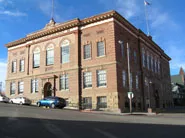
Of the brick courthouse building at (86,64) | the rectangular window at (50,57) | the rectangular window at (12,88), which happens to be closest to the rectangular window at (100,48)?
the brick courthouse building at (86,64)

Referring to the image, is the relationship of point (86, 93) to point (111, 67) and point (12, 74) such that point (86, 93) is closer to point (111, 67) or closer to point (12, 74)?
point (111, 67)

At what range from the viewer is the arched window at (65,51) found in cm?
4208

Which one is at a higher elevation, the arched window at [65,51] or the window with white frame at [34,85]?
the arched window at [65,51]

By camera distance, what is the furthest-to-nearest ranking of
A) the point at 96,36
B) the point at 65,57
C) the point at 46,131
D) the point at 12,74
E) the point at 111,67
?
1. the point at 12,74
2. the point at 65,57
3. the point at 96,36
4. the point at 111,67
5. the point at 46,131

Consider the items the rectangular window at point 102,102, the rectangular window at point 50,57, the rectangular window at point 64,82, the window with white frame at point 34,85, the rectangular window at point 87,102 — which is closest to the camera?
the rectangular window at point 102,102

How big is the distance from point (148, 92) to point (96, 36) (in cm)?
1670

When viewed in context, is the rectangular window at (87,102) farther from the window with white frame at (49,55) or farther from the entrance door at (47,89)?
the window with white frame at (49,55)

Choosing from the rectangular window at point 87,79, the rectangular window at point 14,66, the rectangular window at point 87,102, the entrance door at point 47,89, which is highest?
the rectangular window at point 14,66

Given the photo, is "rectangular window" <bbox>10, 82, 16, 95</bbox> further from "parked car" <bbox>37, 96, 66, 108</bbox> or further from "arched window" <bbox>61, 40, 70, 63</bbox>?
"parked car" <bbox>37, 96, 66, 108</bbox>

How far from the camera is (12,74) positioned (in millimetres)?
50656

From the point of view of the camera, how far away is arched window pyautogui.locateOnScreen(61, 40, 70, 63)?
1657 inches

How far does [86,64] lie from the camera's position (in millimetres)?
39594

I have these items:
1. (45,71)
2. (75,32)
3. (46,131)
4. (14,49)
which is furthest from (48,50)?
(46,131)

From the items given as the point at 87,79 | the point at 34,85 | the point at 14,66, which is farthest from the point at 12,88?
the point at 87,79
